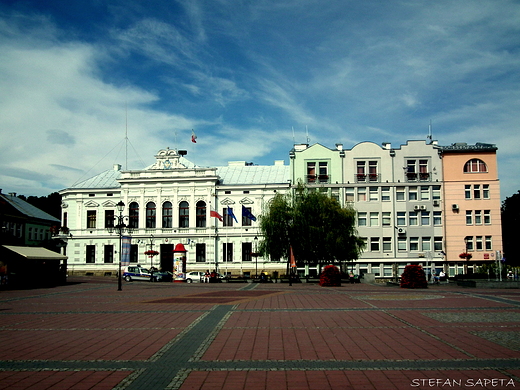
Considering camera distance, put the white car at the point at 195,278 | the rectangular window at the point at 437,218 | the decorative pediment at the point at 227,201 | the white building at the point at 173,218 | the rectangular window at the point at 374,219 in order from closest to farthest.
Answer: the white car at the point at 195,278
the rectangular window at the point at 437,218
the rectangular window at the point at 374,219
the white building at the point at 173,218
the decorative pediment at the point at 227,201

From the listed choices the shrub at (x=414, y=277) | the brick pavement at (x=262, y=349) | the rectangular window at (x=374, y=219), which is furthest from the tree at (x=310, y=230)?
the brick pavement at (x=262, y=349)

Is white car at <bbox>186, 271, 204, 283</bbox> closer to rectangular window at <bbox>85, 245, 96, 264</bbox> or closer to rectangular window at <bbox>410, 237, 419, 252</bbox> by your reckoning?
rectangular window at <bbox>85, 245, 96, 264</bbox>

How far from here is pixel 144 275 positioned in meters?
51.7

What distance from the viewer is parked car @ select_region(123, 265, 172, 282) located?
5162 cm

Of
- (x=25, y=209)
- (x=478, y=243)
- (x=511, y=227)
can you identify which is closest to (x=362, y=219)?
(x=478, y=243)

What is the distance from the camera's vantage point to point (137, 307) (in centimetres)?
2105

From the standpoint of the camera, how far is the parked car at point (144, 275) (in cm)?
5162

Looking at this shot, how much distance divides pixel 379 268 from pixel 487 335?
151ft

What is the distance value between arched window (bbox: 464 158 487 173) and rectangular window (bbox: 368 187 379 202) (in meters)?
10.6

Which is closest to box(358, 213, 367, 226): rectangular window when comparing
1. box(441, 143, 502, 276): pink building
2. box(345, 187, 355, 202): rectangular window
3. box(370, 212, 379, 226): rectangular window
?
box(370, 212, 379, 226): rectangular window

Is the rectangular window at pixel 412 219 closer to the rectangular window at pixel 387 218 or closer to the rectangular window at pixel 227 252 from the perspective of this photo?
the rectangular window at pixel 387 218

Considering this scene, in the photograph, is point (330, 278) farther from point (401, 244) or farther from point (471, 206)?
point (471, 206)

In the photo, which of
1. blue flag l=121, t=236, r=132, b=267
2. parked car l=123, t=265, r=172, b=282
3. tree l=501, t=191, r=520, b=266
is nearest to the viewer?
parked car l=123, t=265, r=172, b=282

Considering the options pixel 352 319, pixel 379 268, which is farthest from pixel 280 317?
pixel 379 268
